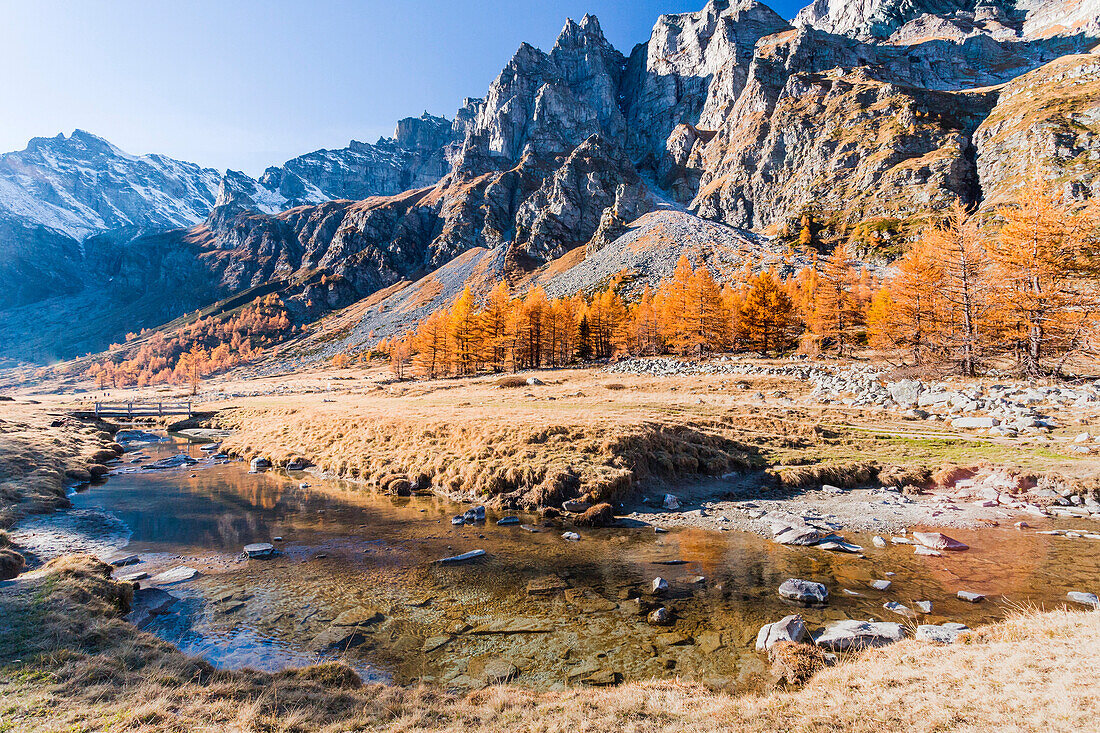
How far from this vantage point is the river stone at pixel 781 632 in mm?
10062

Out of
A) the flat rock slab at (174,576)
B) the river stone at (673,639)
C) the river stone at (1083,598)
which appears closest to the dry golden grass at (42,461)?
the flat rock slab at (174,576)

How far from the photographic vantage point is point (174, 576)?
1512 cm

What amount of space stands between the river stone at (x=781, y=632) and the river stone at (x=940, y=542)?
8.42m

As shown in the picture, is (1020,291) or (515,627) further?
(1020,291)

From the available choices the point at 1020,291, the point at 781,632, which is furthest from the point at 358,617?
the point at 1020,291

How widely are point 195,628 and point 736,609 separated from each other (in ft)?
48.3

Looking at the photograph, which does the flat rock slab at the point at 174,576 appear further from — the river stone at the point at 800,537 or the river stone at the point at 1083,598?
the river stone at the point at 1083,598

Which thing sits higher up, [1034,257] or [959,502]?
[1034,257]

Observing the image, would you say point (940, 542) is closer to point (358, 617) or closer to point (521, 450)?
point (521, 450)

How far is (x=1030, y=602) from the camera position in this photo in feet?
35.7

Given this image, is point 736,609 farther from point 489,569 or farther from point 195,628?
point 195,628

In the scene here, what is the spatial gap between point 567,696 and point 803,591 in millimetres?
7809

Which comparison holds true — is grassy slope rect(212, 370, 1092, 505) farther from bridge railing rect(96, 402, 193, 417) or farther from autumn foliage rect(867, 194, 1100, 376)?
bridge railing rect(96, 402, 193, 417)

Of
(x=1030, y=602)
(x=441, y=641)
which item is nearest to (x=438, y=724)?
(x=441, y=641)
